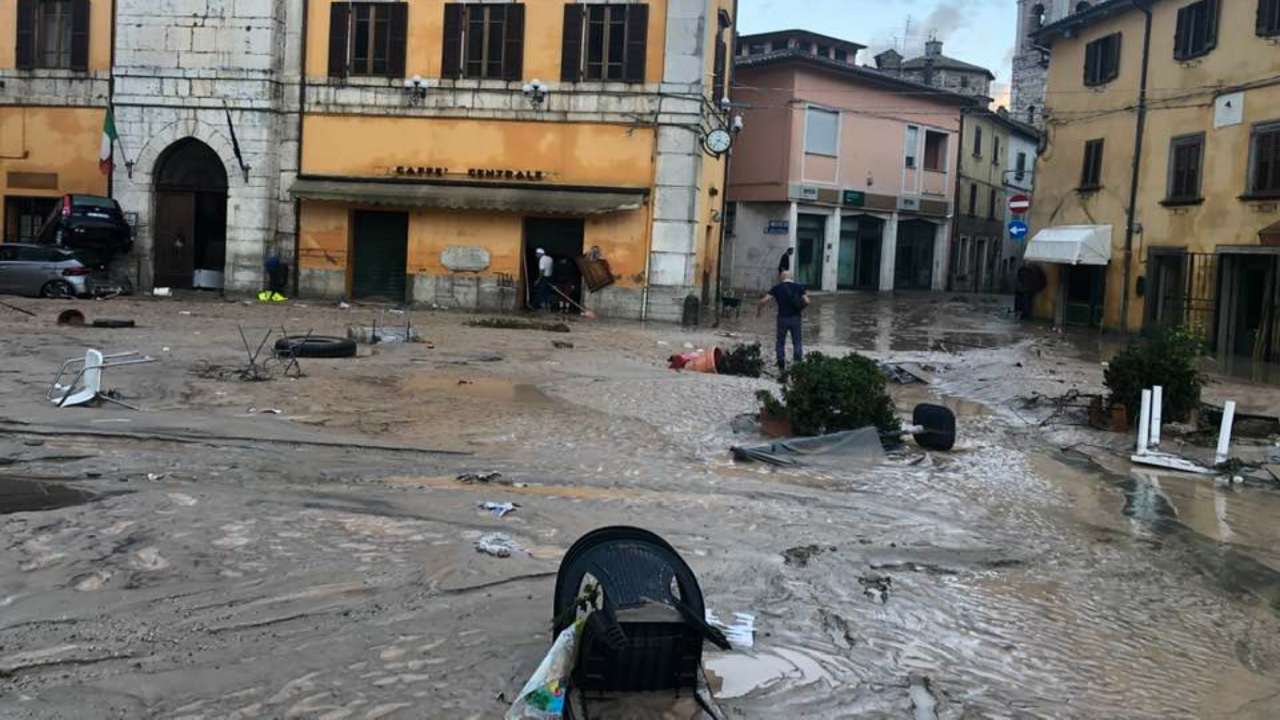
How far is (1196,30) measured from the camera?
26.2 metres

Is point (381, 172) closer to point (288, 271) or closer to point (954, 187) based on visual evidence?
point (288, 271)

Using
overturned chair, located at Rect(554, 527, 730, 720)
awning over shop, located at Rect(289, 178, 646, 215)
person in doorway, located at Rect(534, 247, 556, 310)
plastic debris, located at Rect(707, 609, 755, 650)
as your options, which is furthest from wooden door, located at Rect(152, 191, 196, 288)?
overturned chair, located at Rect(554, 527, 730, 720)

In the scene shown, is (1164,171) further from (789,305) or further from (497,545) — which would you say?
(497,545)

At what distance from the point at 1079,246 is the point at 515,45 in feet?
50.7

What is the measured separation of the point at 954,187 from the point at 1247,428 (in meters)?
37.4

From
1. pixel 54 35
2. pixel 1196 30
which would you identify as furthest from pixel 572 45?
pixel 1196 30

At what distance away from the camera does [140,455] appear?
882cm

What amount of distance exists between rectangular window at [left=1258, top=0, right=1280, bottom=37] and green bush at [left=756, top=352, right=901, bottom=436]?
18.1m

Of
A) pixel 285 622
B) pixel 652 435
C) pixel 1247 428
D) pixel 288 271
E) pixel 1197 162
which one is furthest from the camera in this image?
pixel 288 271

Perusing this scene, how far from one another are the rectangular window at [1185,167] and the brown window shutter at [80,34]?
27.0 metres

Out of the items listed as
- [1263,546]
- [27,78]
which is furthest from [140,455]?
[27,78]

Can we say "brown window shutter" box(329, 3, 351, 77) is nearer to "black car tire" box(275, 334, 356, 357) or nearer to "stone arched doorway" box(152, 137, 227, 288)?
"stone arched doorway" box(152, 137, 227, 288)

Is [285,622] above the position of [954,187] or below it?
below

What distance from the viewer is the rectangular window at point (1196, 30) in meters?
25.5
